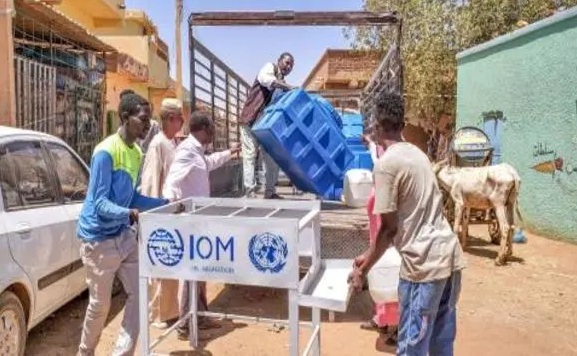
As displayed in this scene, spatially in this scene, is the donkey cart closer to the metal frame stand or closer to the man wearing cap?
the man wearing cap

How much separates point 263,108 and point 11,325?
3335mm

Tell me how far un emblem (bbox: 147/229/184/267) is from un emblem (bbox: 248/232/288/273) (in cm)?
39

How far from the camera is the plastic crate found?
5039mm

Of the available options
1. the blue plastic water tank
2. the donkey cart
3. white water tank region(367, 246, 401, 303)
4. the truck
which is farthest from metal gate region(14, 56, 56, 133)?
the donkey cart

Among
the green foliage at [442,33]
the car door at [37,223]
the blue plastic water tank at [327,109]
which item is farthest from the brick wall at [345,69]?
the car door at [37,223]

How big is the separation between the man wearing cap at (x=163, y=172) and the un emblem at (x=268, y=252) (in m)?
1.98

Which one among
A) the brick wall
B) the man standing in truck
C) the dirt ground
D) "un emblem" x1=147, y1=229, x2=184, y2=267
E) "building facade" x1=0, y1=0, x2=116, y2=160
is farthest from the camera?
the brick wall

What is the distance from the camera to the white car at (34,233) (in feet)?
11.6

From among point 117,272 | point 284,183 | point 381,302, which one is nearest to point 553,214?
point 284,183

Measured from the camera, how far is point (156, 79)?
1961cm

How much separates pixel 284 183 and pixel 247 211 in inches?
173

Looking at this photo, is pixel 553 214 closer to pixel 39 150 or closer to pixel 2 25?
pixel 39 150

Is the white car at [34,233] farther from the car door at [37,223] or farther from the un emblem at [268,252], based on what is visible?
the un emblem at [268,252]

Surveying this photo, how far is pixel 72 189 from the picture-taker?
4.89 metres
